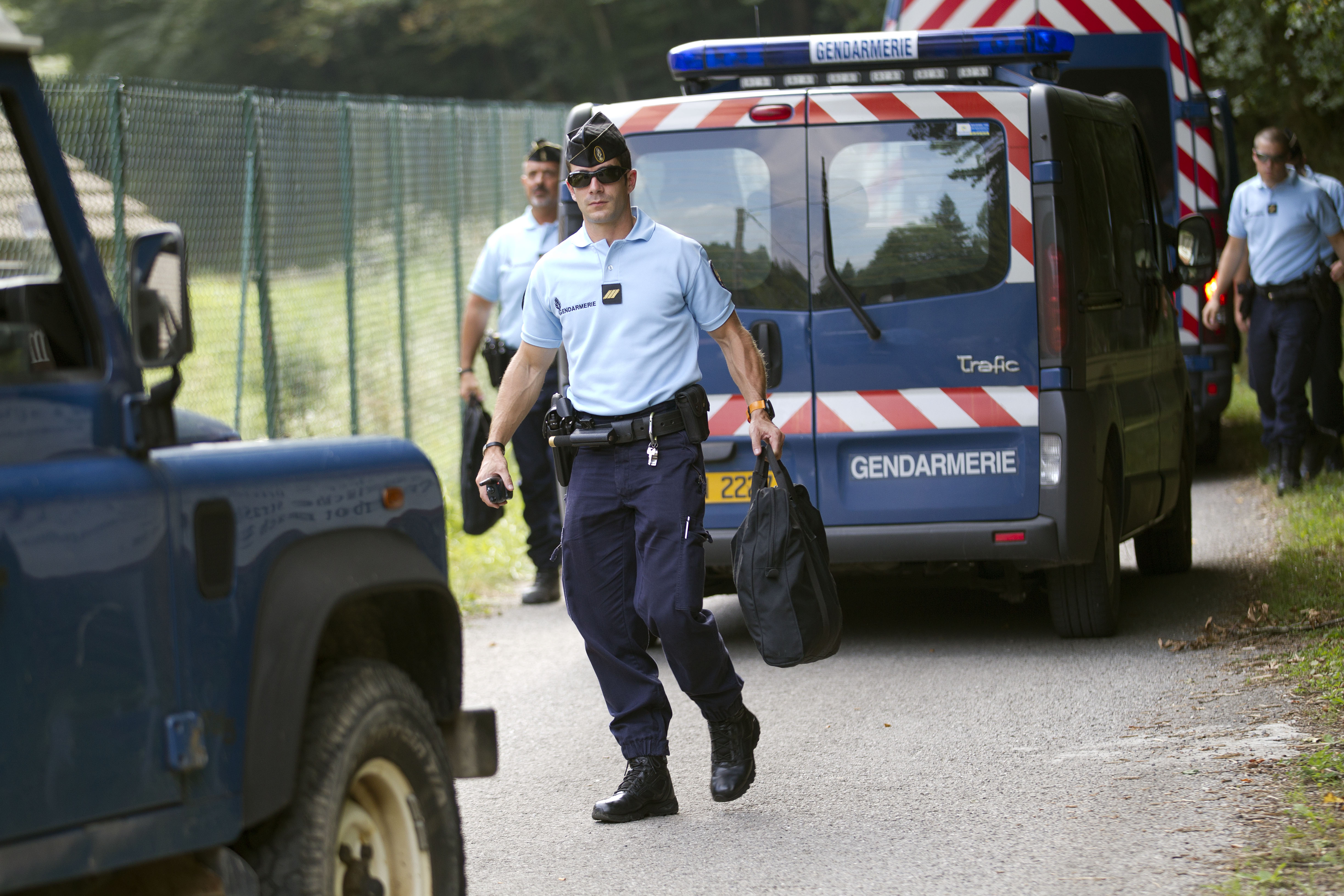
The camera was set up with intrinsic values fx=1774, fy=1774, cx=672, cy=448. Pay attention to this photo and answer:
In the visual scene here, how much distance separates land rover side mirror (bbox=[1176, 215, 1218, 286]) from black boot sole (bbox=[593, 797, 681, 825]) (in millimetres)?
4725

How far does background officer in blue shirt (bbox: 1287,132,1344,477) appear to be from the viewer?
10953 millimetres

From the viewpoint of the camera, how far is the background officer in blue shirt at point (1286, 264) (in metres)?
10.8

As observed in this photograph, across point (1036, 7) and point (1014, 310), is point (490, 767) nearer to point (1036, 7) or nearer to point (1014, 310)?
point (1014, 310)

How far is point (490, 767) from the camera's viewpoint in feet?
13.6

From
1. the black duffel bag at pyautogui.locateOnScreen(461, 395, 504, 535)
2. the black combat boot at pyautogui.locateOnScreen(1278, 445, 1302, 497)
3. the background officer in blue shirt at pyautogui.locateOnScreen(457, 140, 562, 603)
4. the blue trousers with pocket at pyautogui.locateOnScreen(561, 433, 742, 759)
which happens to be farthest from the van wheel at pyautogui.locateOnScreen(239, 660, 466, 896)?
the black combat boot at pyautogui.locateOnScreen(1278, 445, 1302, 497)

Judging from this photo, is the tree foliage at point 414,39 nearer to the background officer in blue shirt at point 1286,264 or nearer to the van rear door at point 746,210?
the background officer in blue shirt at point 1286,264

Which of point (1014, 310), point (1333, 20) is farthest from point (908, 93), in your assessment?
point (1333, 20)

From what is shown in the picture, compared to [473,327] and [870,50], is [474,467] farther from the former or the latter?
[870,50]

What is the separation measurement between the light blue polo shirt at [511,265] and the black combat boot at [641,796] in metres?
4.14

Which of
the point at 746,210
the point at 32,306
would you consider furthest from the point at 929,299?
the point at 32,306

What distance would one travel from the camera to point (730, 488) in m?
7.20

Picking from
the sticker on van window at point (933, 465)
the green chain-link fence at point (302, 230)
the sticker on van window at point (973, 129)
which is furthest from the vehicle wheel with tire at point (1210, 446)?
the sticker on van window at point (973, 129)

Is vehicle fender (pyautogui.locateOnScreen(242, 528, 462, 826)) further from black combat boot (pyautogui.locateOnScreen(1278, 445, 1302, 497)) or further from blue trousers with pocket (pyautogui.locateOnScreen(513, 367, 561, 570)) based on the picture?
black combat boot (pyautogui.locateOnScreen(1278, 445, 1302, 497))

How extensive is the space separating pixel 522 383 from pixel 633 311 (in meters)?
0.46
